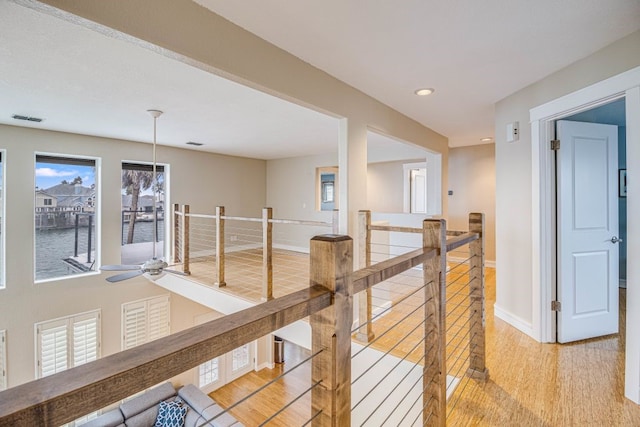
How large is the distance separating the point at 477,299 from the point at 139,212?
560 centimetres

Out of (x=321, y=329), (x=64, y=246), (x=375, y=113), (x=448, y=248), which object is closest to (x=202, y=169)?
(x=64, y=246)

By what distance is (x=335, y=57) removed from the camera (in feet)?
7.99

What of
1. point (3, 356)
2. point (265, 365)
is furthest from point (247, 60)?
point (265, 365)

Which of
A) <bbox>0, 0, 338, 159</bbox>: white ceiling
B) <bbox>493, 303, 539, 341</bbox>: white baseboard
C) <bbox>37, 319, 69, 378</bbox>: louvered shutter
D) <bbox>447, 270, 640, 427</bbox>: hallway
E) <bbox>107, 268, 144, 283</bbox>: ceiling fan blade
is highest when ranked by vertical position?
<bbox>0, 0, 338, 159</bbox>: white ceiling

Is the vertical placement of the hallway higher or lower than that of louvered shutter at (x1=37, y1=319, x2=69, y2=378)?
higher

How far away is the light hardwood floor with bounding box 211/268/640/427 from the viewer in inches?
70.7

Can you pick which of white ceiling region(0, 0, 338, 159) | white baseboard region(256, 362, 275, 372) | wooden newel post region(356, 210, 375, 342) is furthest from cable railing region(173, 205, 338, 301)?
white baseboard region(256, 362, 275, 372)

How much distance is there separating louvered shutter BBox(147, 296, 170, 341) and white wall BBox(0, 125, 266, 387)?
134 mm

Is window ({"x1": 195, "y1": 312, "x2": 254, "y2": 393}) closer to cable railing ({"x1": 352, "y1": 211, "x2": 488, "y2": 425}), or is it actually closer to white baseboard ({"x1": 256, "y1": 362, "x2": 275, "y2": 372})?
white baseboard ({"x1": 256, "y1": 362, "x2": 275, "y2": 372})

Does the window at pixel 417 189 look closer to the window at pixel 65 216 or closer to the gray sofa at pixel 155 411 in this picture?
the gray sofa at pixel 155 411

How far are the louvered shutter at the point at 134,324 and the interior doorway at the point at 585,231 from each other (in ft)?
19.0

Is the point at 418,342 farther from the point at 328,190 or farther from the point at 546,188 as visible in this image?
the point at 328,190

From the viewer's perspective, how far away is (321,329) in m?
0.83

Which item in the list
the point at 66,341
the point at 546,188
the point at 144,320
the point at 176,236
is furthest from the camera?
the point at 176,236
